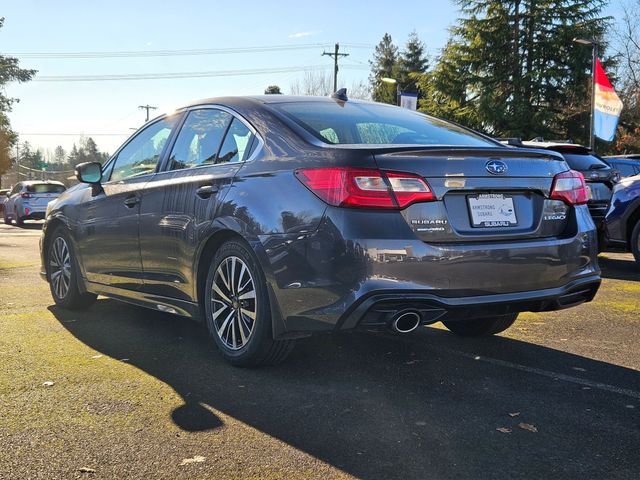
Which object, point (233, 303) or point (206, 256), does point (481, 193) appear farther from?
point (206, 256)

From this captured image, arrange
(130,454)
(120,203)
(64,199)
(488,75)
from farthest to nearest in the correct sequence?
(488,75)
(64,199)
(120,203)
(130,454)

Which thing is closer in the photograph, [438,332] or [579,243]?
[579,243]

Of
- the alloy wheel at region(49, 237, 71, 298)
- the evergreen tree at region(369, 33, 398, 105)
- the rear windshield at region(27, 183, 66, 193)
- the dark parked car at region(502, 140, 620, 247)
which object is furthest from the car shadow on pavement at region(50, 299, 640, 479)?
the evergreen tree at region(369, 33, 398, 105)

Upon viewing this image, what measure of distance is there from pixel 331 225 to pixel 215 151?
4.24 feet

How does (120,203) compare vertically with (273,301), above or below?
A: above

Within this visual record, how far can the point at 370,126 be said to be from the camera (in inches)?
162

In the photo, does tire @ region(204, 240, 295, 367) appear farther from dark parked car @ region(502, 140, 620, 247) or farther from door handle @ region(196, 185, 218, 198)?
dark parked car @ region(502, 140, 620, 247)

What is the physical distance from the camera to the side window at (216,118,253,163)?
155 inches

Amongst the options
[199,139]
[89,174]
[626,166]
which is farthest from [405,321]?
[626,166]

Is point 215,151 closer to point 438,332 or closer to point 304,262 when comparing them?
point 304,262

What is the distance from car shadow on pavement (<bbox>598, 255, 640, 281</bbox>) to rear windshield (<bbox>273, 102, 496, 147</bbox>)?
4.50m

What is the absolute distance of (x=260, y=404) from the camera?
328 cm

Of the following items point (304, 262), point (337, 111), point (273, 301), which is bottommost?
point (273, 301)

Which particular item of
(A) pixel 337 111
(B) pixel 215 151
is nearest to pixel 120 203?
(B) pixel 215 151
